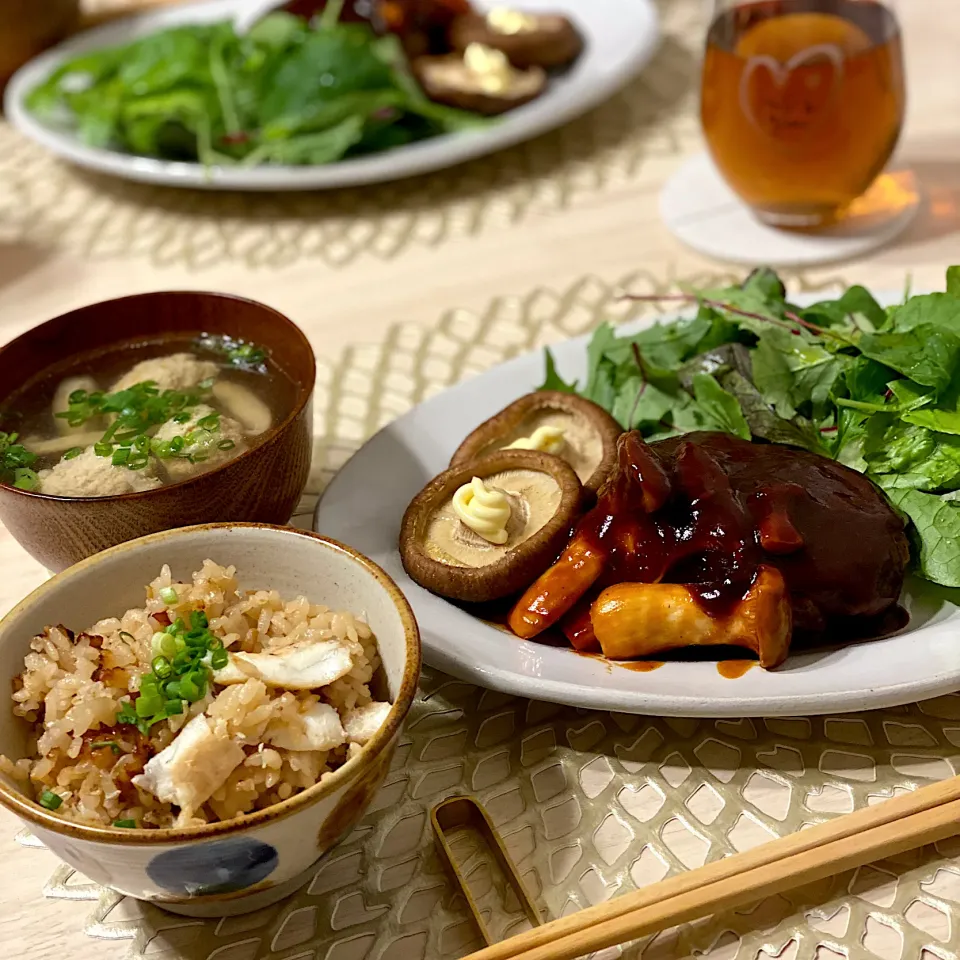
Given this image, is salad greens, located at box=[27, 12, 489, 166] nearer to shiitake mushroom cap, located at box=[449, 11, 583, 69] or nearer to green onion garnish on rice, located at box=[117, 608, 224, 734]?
shiitake mushroom cap, located at box=[449, 11, 583, 69]

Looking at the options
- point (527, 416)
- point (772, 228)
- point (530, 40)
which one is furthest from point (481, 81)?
point (527, 416)

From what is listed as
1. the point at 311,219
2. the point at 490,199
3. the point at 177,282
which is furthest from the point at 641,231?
the point at 177,282

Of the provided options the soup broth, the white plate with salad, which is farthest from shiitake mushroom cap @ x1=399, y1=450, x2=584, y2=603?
the soup broth

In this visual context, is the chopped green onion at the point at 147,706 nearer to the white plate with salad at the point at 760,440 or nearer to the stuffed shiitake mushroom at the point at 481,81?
the white plate with salad at the point at 760,440

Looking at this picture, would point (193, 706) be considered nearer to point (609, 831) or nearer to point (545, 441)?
point (609, 831)

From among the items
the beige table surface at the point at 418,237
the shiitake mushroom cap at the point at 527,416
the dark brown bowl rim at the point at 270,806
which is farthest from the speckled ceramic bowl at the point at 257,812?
the beige table surface at the point at 418,237
